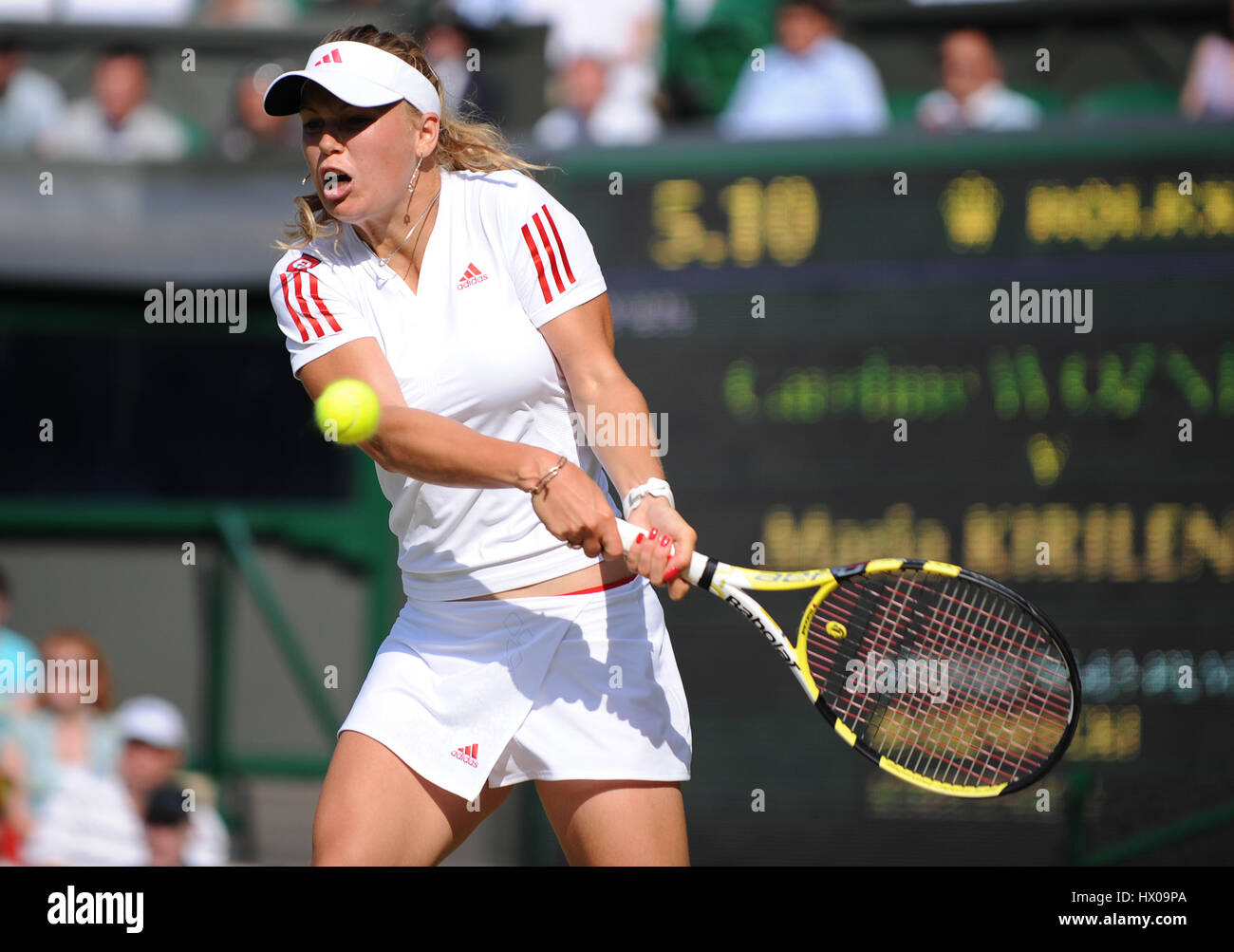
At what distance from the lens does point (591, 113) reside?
6.81 m

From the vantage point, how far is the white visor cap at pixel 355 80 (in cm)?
270

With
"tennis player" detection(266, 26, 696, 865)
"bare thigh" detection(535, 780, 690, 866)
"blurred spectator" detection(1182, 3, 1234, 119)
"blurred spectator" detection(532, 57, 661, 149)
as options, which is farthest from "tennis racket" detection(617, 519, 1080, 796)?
"blurred spectator" detection(532, 57, 661, 149)

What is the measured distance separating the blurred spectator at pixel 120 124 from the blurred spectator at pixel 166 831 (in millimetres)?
3063

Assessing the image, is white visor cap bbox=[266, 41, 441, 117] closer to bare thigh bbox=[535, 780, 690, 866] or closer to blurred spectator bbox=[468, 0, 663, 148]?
bare thigh bbox=[535, 780, 690, 866]

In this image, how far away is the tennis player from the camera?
2.73m

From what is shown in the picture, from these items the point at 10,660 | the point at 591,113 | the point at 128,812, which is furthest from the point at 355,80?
the point at 10,660

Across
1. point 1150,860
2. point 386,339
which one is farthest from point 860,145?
point 386,339

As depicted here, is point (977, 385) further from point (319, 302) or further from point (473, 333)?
point (319, 302)

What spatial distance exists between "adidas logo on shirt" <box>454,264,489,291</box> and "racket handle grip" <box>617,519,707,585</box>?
1.62 ft

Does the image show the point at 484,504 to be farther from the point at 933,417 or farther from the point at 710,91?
the point at 710,91

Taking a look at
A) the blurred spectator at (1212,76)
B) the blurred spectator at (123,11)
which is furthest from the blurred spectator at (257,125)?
the blurred spectator at (1212,76)

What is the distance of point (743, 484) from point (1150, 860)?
1803mm

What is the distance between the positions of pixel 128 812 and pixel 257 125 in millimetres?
3191

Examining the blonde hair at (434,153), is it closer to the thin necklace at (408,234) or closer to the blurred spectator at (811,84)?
the thin necklace at (408,234)
